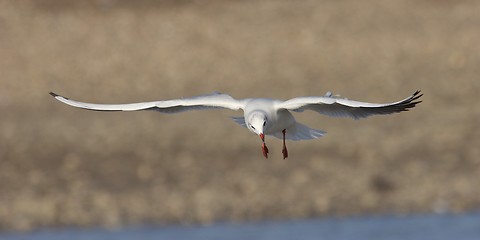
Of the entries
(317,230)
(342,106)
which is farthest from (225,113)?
(342,106)

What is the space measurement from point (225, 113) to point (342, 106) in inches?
407

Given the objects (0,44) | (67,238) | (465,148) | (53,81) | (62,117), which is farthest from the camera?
(0,44)

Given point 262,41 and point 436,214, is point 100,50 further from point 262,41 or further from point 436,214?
point 436,214

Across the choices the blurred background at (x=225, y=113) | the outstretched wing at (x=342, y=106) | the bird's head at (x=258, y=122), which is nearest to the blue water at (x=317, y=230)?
the blurred background at (x=225, y=113)

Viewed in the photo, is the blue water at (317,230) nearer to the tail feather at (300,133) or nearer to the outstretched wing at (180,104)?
the tail feather at (300,133)

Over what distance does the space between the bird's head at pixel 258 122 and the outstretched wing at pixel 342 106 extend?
0.20 m

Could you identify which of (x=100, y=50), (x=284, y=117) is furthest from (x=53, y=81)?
(x=284, y=117)

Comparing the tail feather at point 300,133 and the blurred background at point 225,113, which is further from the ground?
the blurred background at point 225,113

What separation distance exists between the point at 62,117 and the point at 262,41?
4179 millimetres

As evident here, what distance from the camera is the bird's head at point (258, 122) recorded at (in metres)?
7.42

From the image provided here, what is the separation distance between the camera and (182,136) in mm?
16984

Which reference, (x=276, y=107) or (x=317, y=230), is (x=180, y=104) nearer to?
(x=276, y=107)

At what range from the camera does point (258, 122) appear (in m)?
7.43

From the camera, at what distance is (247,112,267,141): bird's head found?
7.42 metres
